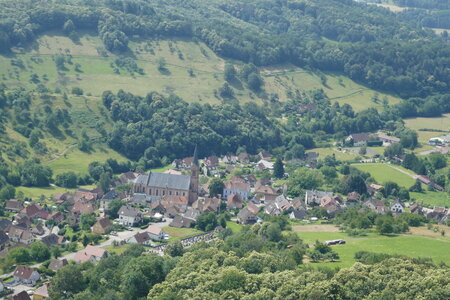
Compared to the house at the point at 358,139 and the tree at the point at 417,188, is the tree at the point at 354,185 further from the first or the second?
the house at the point at 358,139

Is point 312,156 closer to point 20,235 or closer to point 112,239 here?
point 112,239

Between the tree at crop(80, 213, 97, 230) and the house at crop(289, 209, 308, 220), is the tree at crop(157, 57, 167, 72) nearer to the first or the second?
the house at crop(289, 209, 308, 220)

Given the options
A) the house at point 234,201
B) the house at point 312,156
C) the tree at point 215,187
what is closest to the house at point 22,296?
the house at point 234,201

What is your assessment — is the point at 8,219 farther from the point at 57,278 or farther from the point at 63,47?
the point at 63,47

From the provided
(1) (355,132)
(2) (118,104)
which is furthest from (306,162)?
(2) (118,104)

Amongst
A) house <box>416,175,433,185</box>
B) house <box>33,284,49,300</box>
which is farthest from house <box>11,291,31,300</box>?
house <box>416,175,433,185</box>

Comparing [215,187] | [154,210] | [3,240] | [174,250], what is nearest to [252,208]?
[215,187]
